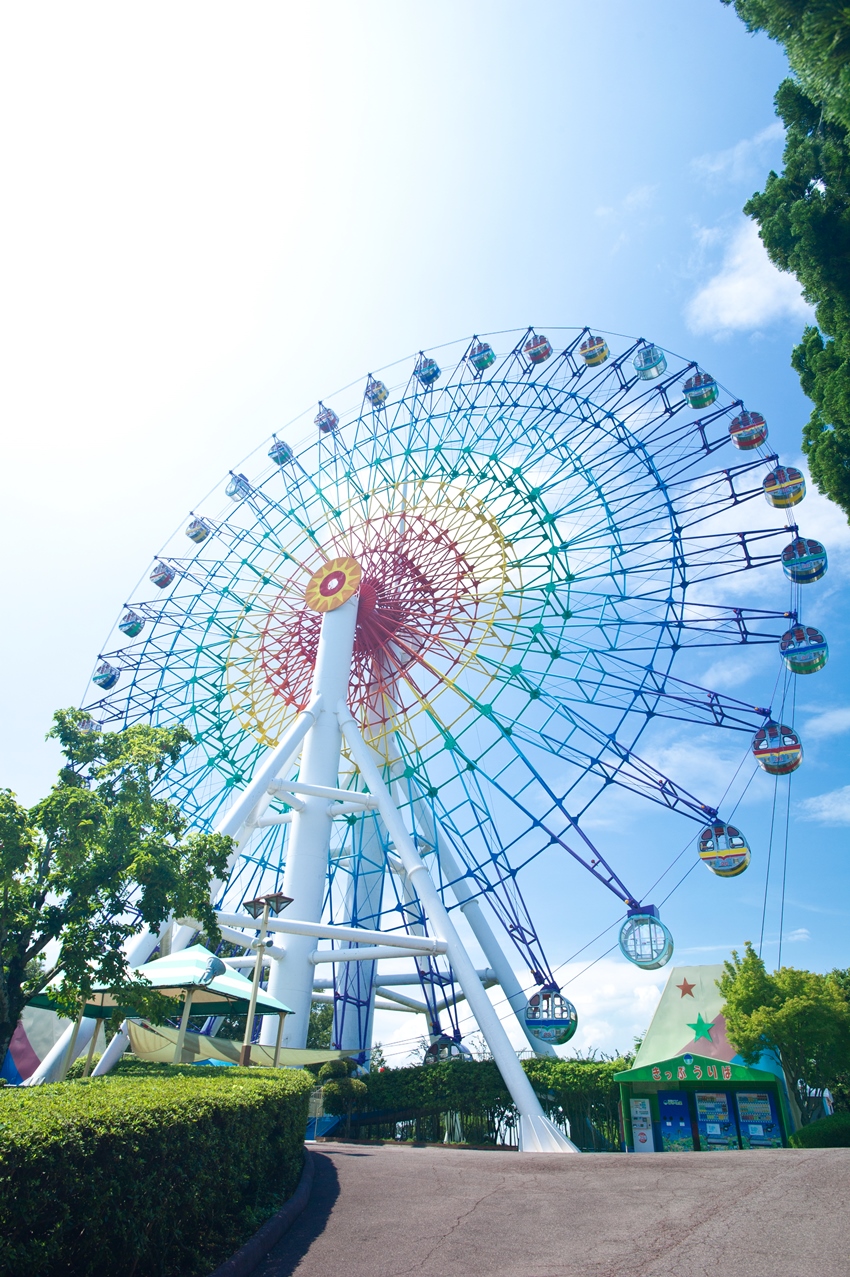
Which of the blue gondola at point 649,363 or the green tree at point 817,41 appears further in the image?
the blue gondola at point 649,363

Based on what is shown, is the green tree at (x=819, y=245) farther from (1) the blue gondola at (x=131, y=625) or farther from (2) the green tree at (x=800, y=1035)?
(1) the blue gondola at (x=131, y=625)

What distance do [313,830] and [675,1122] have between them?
10.2m

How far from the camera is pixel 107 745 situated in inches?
451

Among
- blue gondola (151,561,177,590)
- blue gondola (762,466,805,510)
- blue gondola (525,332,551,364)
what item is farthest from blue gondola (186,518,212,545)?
blue gondola (762,466,805,510)

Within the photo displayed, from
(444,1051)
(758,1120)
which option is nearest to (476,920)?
(444,1051)

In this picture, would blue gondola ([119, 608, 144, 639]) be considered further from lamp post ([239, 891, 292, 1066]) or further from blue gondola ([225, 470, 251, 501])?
lamp post ([239, 891, 292, 1066])

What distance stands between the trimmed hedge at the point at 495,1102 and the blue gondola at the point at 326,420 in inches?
808

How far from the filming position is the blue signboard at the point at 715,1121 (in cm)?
1616

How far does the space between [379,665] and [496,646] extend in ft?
12.4

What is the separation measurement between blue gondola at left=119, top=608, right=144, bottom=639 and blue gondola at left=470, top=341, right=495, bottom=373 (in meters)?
14.5

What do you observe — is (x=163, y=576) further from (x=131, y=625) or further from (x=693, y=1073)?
(x=693, y=1073)

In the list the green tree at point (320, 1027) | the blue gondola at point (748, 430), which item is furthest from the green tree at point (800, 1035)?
the green tree at point (320, 1027)

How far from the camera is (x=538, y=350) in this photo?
2420cm

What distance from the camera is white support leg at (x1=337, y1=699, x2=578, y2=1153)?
537 inches
